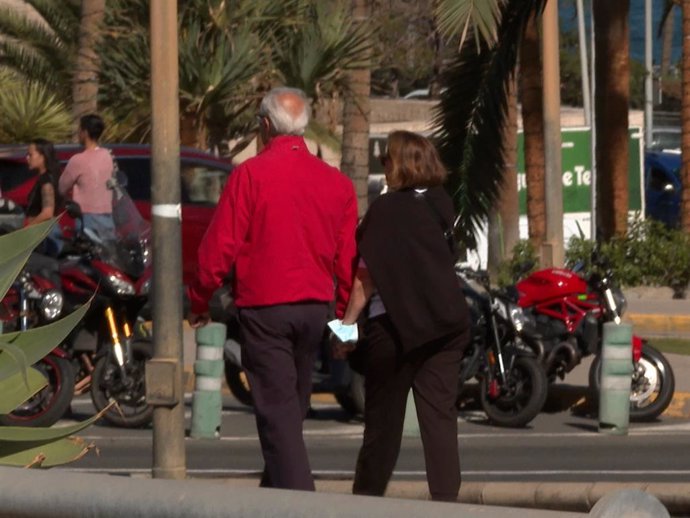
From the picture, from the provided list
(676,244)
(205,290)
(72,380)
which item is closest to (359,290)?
(205,290)

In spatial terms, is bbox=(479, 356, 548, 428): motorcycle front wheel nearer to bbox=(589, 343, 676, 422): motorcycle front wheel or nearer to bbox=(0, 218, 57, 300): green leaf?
bbox=(589, 343, 676, 422): motorcycle front wheel

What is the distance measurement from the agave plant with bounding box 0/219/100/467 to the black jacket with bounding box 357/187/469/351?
2.31 meters

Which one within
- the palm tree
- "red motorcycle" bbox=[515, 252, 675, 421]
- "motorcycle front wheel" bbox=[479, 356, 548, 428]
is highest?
the palm tree

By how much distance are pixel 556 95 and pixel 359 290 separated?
876 cm

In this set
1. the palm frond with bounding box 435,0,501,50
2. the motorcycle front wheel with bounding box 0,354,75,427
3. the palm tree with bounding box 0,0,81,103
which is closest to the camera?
the motorcycle front wheel with bounding box 0,354,75,427

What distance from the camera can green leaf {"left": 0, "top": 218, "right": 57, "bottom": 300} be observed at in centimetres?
433

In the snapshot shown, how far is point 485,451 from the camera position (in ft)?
32.4

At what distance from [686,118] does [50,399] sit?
11513mm

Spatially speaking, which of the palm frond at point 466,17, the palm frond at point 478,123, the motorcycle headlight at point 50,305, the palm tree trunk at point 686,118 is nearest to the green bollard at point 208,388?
the motorcycle headlight at point 50,305

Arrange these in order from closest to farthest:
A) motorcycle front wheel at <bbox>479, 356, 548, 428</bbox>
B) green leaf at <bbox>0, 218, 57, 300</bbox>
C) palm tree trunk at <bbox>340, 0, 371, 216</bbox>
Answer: green leaf at <bbox>0, 218, 57, 300</bbox> → motorcycle front wheel at <bbox>479, 356, 548, 428</bbox> → palm tree trunk at <bbox>340, 0, 371, 216</bbox>

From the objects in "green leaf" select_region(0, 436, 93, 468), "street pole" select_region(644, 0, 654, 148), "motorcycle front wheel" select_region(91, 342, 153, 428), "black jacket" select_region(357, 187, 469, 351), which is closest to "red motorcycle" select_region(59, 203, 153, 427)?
"motorcycle front wheel" select_region(91, 342, 153, 428)

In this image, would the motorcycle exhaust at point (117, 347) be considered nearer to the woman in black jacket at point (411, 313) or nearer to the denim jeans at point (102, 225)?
the denim jeans at point (102, 225)

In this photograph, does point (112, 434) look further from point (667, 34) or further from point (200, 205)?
point (667, 34)

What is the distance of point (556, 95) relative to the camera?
15.0 metres
